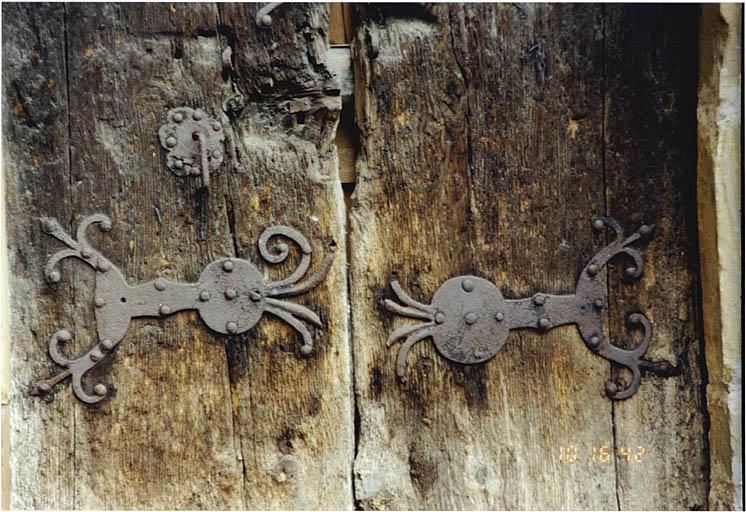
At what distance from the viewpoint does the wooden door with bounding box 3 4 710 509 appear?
1113 millimetres

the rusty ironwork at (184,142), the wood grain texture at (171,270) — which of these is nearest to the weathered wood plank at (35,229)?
the wood grain texture at (171,270)

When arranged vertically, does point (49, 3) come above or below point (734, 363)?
above

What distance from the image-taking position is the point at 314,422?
3.71ft

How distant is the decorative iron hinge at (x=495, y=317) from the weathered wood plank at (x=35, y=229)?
0.54 metres

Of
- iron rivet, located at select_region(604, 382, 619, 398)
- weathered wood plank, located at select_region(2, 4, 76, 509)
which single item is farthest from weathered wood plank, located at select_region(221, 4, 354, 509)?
iron rivet, located at select_region(604, 382, 619, 398)

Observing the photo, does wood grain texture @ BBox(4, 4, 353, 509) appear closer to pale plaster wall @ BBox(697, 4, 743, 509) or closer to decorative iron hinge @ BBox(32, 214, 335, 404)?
decorative iron hinge @ BBox(32, 214, 335, 404)

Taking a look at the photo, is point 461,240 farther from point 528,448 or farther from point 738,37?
point 738,37

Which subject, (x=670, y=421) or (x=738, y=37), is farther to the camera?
(x=670, y=421)

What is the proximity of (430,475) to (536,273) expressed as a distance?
1.20ft

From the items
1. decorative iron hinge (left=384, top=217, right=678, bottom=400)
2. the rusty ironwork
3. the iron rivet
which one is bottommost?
the iron rivet

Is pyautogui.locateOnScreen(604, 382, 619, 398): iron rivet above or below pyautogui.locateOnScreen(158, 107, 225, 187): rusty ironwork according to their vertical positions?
below

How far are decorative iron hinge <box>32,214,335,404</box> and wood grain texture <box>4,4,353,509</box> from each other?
0.05 ft

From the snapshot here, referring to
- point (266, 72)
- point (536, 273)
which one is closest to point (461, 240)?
point (536, 273)

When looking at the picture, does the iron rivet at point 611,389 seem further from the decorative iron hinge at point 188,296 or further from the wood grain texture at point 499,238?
the decorative iron hinge at point 188,296
